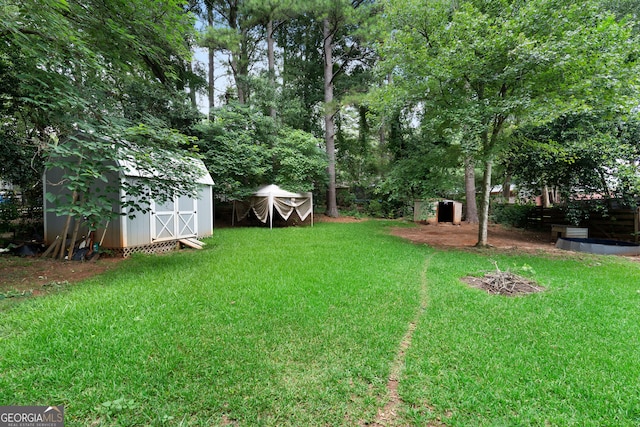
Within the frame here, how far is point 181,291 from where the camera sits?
13.0 ft

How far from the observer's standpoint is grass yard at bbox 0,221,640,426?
1.83 meters

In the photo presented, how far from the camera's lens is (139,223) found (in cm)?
659

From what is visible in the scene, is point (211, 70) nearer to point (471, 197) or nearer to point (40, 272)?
point (40, 272)

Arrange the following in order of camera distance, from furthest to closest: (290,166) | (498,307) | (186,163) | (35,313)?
1. (290,166)
2. (186,163)
3. (498,307)
4. (35,313)

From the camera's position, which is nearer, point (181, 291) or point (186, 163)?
point (181, 291)

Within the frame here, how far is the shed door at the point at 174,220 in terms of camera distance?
23.0ft

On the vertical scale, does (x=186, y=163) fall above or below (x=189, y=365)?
above

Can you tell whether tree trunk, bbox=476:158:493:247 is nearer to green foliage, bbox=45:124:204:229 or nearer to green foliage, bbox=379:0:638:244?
green foliage, bbox=379:0:638:244

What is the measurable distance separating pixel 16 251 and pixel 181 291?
5.27m

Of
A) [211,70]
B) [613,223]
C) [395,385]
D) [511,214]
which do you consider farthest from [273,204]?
[613,223]

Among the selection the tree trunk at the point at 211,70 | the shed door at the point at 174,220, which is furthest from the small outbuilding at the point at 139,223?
the tree trunk at the point at 211,70

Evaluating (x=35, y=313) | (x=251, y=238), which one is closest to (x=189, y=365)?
(x=35, y=313)

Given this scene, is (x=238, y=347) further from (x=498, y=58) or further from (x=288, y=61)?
(x=288, y=61)

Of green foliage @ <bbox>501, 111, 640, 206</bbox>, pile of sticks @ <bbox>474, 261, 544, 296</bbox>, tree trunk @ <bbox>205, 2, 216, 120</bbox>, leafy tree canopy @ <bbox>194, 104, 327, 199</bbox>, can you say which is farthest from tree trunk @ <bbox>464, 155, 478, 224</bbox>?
tree trunk @ <bbox>205, 2, 216, 120</bbox>
